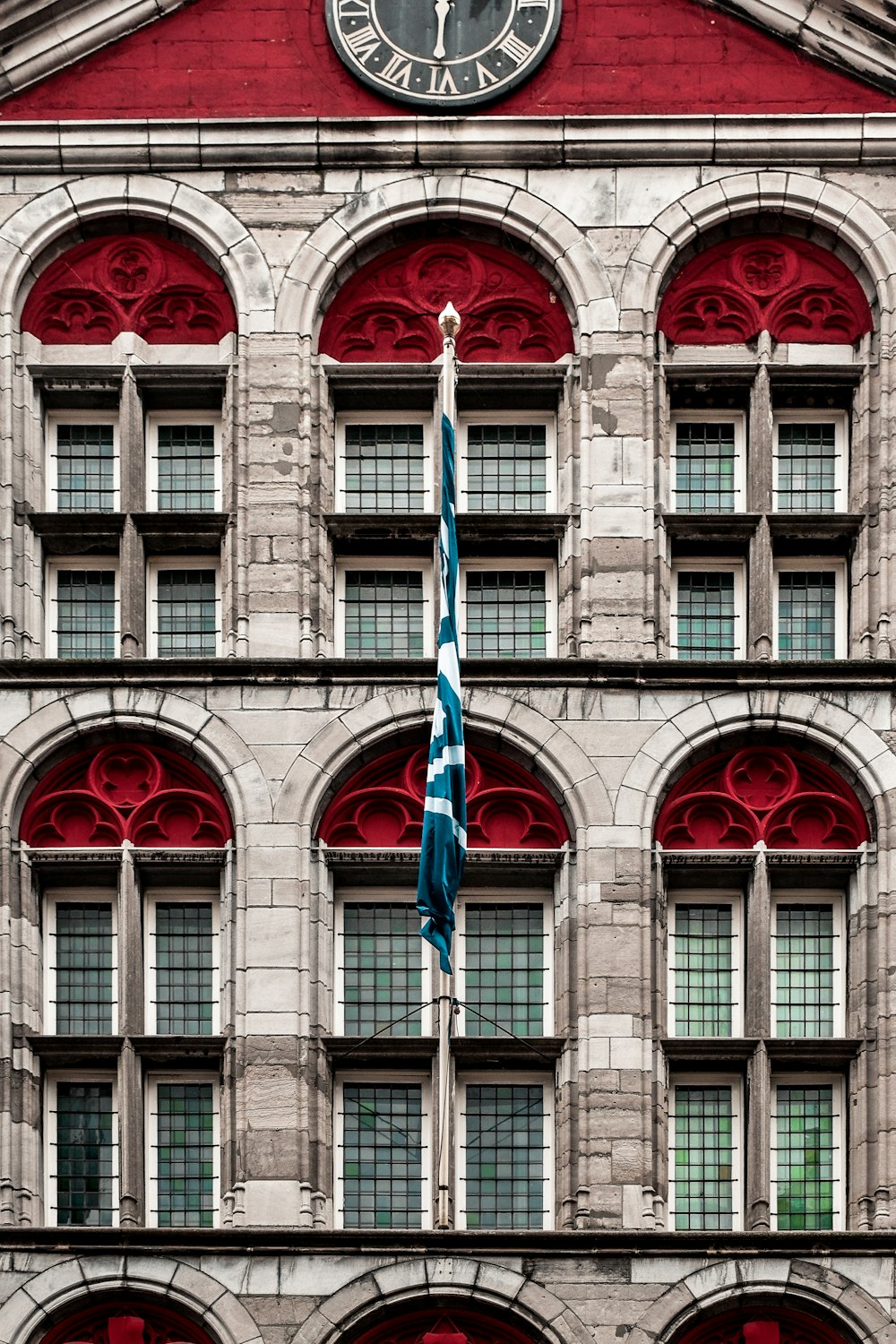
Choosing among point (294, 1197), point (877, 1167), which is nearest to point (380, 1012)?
point (294, 1197)

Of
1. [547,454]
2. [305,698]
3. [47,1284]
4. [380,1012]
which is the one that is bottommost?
[47,1284]

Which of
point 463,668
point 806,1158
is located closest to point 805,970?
point 806,1158

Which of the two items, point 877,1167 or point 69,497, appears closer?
point 877,1167

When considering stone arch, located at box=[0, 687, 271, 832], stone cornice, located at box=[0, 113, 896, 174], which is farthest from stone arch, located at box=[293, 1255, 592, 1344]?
stone cornice, located at box=[0, 113, 896, 174]

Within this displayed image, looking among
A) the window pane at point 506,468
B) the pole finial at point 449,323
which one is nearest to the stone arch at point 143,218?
the pole finial at point 449,323

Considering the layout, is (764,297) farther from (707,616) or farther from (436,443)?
(436,443)

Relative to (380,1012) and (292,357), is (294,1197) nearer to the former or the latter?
(380,1012)

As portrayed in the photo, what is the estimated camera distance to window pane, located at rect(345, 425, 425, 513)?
41562 millimetres

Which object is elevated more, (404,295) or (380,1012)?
(404,295)

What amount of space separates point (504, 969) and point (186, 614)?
4.73m

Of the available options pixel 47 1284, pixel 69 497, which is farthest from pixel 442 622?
pixel 47 1284

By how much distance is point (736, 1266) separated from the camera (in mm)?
38281

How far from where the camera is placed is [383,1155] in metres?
39.5

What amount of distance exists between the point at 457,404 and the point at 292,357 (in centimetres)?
172
